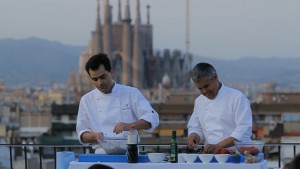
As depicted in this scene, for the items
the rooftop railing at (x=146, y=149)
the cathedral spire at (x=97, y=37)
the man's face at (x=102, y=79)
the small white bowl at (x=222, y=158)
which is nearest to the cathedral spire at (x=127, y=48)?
the cathedral spire at (x=97, y=37)

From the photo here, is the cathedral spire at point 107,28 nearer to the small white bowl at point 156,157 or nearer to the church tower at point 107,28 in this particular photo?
the church tower at point 107,28

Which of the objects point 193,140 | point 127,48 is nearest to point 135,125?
point 193,140

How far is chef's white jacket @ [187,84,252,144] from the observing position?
6.17 metres

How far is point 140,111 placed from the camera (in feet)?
20.8

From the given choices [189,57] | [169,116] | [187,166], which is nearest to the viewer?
[187,166]

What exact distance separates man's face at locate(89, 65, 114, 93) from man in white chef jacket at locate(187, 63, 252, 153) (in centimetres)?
55

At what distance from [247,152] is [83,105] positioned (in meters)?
1.21

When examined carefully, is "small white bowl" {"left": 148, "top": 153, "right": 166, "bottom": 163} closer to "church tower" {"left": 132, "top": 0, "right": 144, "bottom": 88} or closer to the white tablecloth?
the white tablecloth

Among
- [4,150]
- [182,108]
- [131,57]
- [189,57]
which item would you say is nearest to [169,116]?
[182,108]

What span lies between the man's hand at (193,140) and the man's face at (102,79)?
0.58m

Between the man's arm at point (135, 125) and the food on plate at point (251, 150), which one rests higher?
the man's arm at point (135, 125)

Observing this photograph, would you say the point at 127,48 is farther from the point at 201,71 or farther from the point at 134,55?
the point at 201,71

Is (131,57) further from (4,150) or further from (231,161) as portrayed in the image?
(231,161)

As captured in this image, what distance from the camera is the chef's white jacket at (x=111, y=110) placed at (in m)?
6.32
